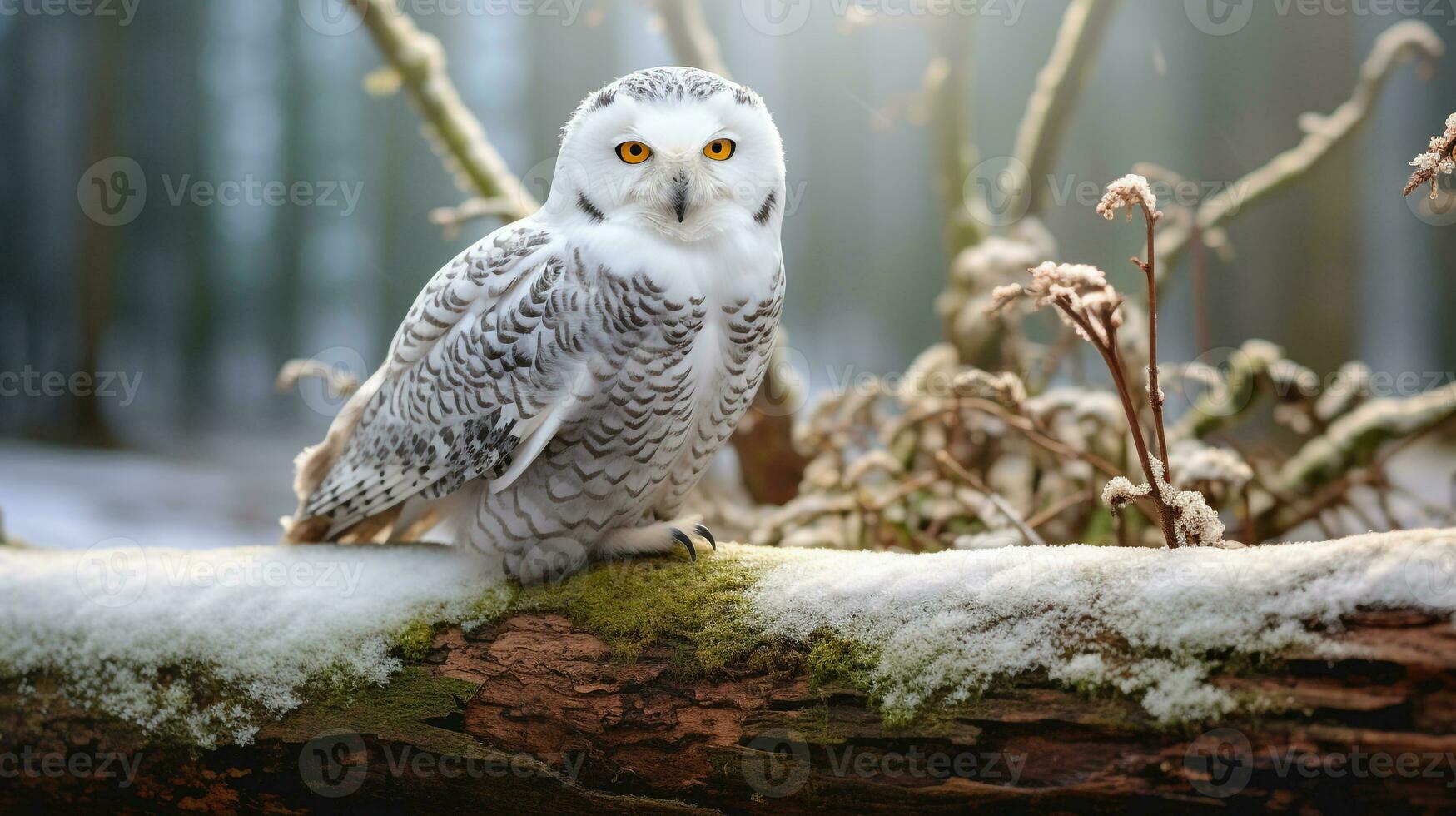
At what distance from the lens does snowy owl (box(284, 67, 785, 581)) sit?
3.65ft

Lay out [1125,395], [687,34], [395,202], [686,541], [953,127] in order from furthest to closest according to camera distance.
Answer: [395,202] < [953,127] < [687,34] < [686,541] < [1125,395]

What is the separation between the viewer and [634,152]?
1110mm

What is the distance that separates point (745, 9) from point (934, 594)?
2.31m

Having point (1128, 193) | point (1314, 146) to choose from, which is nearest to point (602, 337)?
point (1128, 193)

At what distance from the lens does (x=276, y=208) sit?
10.3 feet

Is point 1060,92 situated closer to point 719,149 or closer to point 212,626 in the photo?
point 719,149

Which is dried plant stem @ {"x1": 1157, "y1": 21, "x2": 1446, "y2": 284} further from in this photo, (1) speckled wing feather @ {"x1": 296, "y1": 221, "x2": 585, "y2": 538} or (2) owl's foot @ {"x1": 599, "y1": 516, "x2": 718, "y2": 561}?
Answer: (1) speckled wing feather @ {"x1": 296, "y1": 221, "x2": 585, "y2": 538}

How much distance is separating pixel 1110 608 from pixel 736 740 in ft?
1.49

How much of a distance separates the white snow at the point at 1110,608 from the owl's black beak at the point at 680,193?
1.74ft

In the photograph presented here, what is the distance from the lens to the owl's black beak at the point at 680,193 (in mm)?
1089

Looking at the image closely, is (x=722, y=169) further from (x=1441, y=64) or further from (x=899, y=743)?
(x=1441, y=64)

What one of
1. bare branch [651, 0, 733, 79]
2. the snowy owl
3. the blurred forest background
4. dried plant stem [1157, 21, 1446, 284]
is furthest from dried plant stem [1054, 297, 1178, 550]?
the blurred forest background

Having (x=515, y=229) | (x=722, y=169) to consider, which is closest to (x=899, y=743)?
(x=722, y=169)

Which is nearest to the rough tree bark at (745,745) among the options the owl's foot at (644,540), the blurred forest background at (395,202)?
the owl's foot at (644,540)
